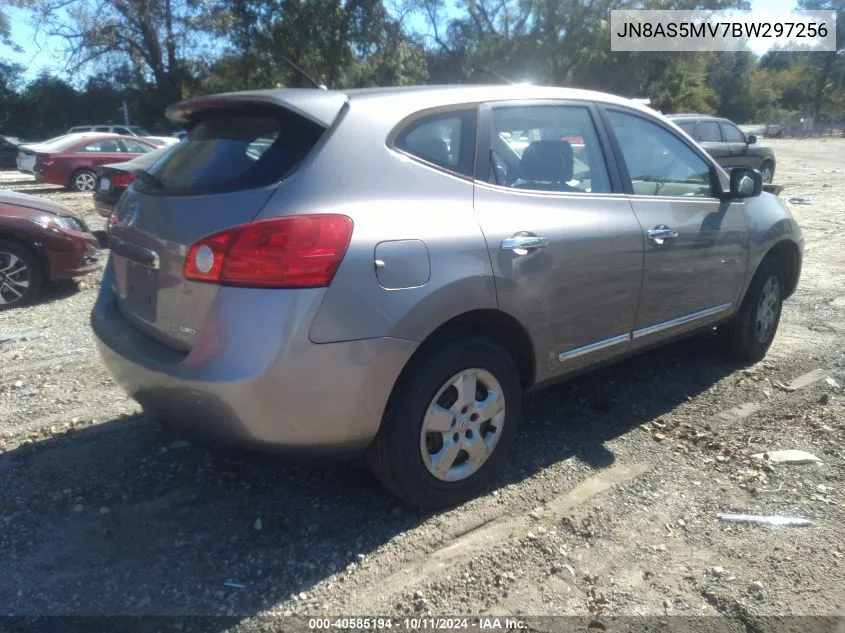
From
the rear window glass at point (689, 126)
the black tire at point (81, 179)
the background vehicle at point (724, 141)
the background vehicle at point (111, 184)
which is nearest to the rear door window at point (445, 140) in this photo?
the background vehicle at point (111, 184)

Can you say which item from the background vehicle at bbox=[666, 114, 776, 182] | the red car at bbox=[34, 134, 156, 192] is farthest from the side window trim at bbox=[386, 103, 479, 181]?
the red car at bbox=[34, 134, 156, 192]

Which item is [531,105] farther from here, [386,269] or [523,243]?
[386,269]

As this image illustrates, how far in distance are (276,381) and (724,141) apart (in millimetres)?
15576

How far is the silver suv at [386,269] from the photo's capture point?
264cm

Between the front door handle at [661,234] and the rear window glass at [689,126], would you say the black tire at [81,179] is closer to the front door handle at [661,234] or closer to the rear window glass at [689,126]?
the rear window glass at [689,126]

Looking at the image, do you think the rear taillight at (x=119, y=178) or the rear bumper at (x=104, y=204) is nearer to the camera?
the rear taillight at (x=119, y=178)

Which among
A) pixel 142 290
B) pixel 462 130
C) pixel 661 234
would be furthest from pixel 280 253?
pixel 661 234

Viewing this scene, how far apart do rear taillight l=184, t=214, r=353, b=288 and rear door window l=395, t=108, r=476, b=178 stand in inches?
23.2

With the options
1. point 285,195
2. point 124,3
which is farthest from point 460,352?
point 124,3

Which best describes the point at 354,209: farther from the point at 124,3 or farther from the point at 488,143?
the point at 124,3

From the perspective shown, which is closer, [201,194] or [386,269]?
[386,269]

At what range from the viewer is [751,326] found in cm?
502

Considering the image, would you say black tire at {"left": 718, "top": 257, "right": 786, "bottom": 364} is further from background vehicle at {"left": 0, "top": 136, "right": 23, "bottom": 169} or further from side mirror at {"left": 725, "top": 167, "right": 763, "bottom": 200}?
background vehicle at {"left": 0, "top": 136, "right": 23, "bottom": 169}

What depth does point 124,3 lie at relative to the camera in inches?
1243
